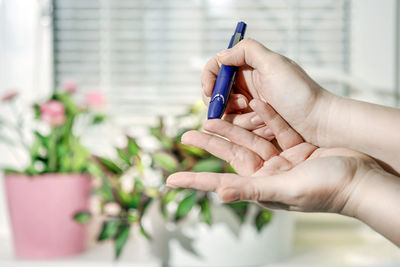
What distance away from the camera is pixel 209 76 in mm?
636

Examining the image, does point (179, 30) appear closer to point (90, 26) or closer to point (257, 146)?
point (90, 26)

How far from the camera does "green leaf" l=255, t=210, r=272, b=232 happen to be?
942 mm

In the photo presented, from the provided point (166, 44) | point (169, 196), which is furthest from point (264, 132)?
point (166, 44)

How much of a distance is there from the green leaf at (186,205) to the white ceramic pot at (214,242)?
0.08 ft

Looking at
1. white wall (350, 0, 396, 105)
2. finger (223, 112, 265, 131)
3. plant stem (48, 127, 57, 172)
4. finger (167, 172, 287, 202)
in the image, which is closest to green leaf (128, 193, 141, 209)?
plant stem (48, 127, 57, 172)

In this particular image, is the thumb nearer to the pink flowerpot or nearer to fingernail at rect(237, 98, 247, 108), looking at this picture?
fingernail at rect(237, 98, 247, 108)

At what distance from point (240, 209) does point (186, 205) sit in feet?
0.34

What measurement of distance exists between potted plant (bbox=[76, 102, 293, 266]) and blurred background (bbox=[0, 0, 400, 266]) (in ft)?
1.15

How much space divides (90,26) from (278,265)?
0.82 metres

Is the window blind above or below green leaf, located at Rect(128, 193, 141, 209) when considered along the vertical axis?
above

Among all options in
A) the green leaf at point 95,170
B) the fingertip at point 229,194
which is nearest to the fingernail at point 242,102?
the fingertip at point 229,194

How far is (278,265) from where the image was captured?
Result: 986 mm

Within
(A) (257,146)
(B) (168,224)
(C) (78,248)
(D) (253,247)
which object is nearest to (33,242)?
(C) (78,248)

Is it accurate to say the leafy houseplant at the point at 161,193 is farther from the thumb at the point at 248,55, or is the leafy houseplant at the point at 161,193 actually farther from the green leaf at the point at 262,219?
the thumb at the point at 248,55
